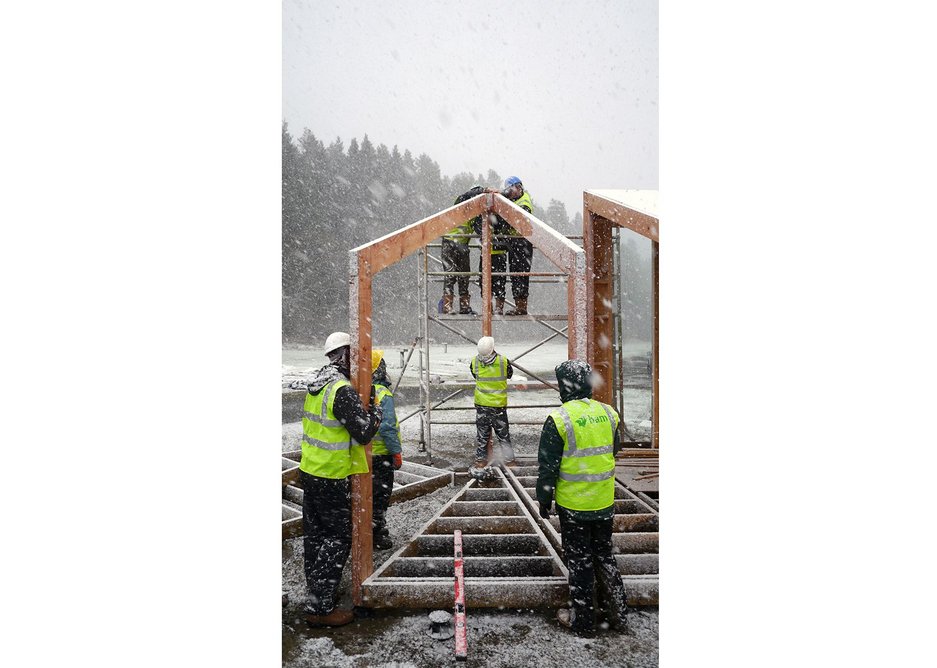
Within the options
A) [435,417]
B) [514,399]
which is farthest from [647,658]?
[514,399]

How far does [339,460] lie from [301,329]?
87.0 feet

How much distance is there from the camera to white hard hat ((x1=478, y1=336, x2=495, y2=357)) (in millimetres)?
6934

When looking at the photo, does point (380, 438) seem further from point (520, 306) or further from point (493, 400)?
point (520, 306)

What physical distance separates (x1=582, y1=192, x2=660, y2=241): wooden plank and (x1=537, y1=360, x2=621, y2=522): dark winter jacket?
2069 mm

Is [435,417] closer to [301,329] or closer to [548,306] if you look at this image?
[301,329]

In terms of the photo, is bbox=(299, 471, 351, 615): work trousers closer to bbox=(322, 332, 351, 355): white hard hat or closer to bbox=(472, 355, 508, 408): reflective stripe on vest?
bbox=(322, 332, 351, 355): white hard hat

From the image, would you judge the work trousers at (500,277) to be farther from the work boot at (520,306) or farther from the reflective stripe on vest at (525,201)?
the reflective stripe on vest at (525,201)

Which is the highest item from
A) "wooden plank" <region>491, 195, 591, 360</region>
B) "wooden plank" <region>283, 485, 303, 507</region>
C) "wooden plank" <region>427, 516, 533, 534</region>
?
"wooden plank" <region>491, 195, 591, 360</region>

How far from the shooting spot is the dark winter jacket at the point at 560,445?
365cm

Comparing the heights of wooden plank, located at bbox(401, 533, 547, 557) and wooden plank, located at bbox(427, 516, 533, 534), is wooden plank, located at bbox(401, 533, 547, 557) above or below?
below

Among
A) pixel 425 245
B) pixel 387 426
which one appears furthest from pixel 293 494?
pixel 425 245

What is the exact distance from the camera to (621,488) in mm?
6004

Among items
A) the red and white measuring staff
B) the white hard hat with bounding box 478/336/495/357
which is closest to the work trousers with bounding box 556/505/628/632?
the red and white measuring staff

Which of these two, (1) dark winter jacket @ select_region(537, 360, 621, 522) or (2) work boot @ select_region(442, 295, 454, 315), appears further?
(2) work boot @ select_region(442, 295, 454, 315)
